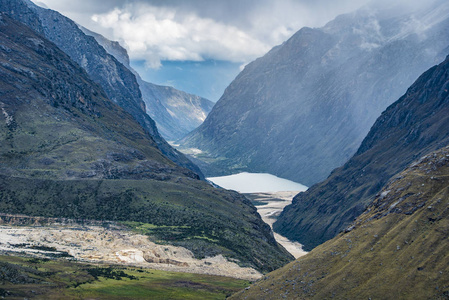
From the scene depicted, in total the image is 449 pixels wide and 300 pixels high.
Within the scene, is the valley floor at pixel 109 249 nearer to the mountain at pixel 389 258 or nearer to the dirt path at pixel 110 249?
the dirt path at pixel 110 249

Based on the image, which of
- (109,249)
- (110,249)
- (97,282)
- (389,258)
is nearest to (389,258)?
(389,258)

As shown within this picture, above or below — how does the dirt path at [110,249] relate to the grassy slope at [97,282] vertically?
above

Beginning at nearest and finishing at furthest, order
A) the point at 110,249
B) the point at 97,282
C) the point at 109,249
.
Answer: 1. the point at 97,282
2. the point at 109,249
3. the point at 110,249

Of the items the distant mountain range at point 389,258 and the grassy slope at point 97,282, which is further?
the distant mountain range at point 389,258

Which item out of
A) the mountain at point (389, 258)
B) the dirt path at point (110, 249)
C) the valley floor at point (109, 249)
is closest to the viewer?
the mountain at point (389, 258)

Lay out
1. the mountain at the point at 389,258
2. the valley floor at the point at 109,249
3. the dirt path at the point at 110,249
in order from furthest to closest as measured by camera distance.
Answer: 1. the dirt path at the point at 110,249
2. the valley floor at the point at 109,249
3. the mountain at the point at 389,258

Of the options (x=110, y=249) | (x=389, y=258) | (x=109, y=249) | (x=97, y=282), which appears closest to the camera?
(x=389, y=258)

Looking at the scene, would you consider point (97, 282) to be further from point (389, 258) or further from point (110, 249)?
point (389, 258)

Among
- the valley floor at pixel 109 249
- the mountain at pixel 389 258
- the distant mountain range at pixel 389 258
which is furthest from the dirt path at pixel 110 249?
the mountain at pixel 389 258
